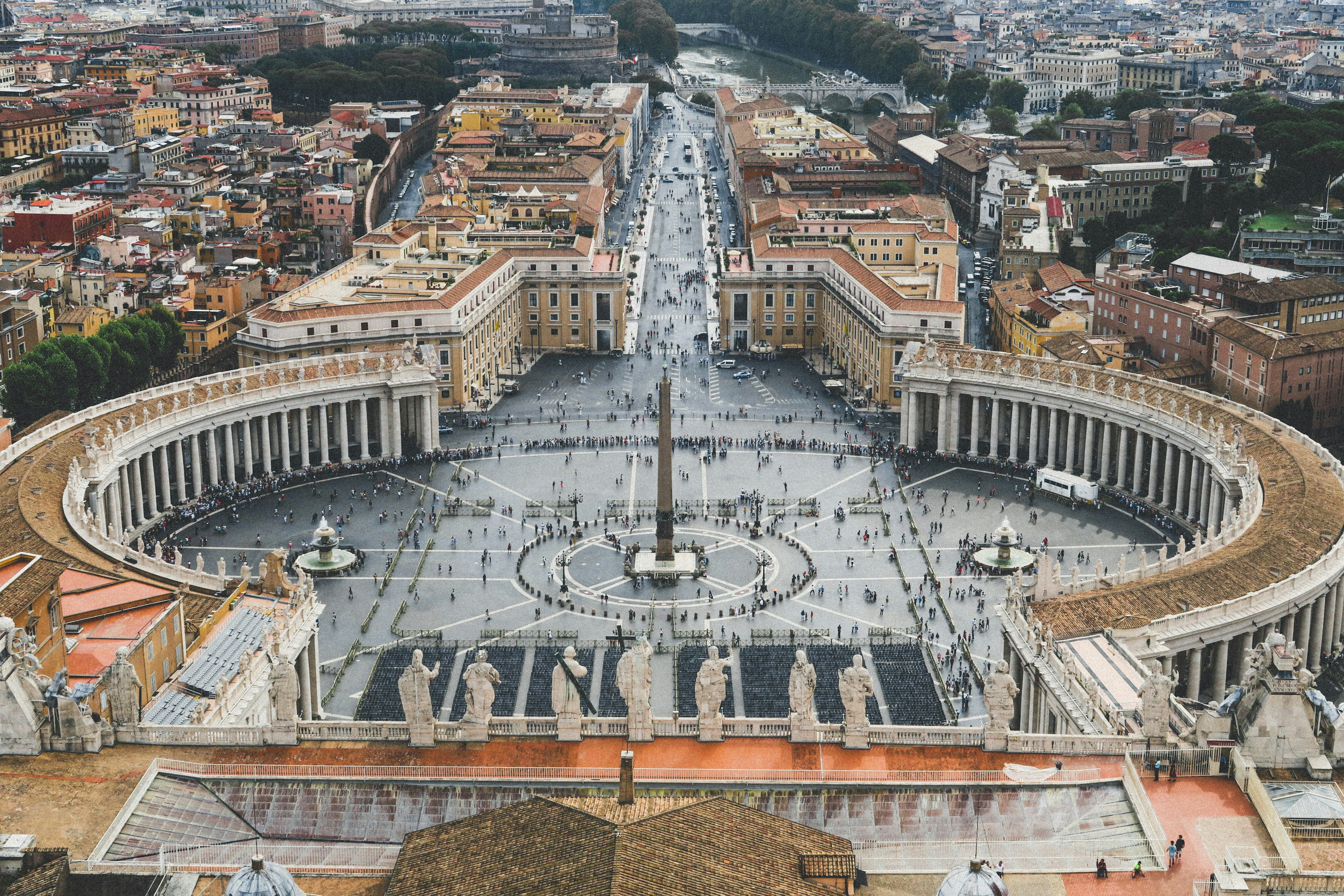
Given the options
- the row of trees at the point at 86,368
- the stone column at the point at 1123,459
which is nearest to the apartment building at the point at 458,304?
the row of trees at the point at 86,368

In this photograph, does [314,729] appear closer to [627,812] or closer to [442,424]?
[627,812]

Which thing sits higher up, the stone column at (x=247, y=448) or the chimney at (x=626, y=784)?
the chimney at (x=626, y=784)

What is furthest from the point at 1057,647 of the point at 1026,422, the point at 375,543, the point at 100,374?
the point at 100,374

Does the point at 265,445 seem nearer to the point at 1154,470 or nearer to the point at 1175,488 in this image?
the point at 1154,470

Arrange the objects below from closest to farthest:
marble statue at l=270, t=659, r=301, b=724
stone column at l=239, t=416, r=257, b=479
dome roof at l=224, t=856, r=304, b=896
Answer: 1. dome roof at l=224, t=856, r=304, b=896
2. marble statue at l=270, t=659, r=301, b=724
3. stone column at l=239, t=416, r=257, b=479

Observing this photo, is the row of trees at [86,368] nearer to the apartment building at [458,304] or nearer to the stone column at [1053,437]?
the apartment building at [458,304]

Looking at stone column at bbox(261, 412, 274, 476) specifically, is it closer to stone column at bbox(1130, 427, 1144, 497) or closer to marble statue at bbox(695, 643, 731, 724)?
stone column at bbox(1130, 427, 1144, 497)

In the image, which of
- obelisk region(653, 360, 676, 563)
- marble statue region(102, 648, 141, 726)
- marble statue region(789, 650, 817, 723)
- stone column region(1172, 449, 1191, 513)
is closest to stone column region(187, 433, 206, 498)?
obelisk region(653, 360, 676, 563)
